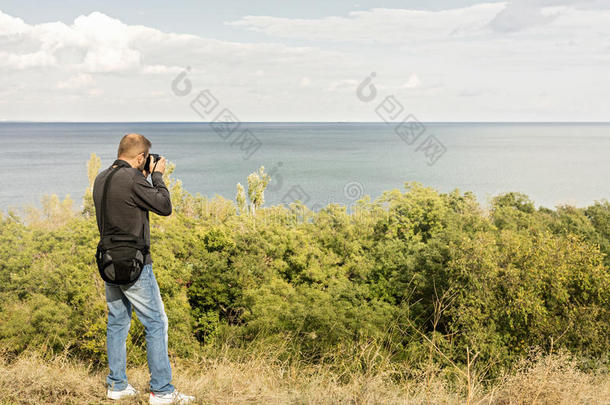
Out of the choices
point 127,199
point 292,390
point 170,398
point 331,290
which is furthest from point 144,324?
point 331,290

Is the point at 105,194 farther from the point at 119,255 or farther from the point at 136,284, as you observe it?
the point at 136,284

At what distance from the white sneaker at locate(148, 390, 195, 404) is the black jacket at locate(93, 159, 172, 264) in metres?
1.33

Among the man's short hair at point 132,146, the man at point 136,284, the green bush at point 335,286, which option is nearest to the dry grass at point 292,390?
the man at point 136,284

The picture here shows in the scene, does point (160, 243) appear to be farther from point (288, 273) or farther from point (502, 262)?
point (502, 262)

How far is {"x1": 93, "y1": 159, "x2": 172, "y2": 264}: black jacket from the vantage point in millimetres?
3512

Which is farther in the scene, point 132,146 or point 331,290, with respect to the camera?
point 331,290

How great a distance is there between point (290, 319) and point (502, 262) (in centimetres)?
880

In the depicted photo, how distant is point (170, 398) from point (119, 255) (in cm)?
124

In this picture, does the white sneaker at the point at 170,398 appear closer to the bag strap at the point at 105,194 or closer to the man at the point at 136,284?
the man at the point at 136,284

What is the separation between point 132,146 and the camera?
145 inches

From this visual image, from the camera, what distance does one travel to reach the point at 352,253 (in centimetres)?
2489

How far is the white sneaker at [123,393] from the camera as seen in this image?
3918 mm

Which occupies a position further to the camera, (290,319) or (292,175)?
(292,175)

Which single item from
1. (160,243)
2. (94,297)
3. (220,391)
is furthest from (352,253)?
(220,391)
